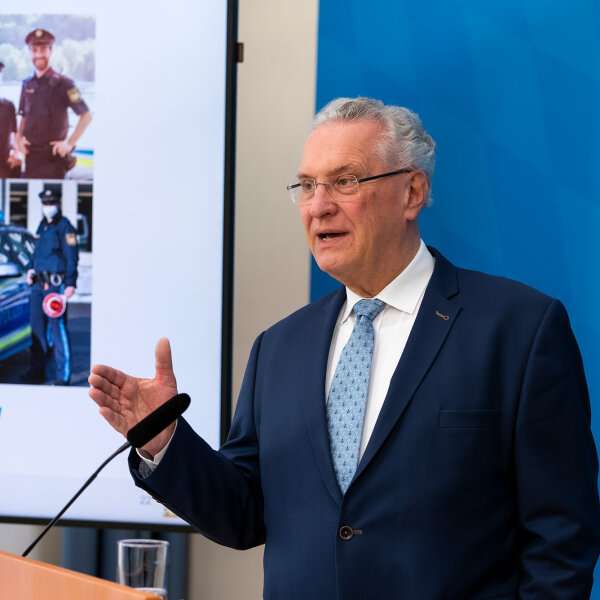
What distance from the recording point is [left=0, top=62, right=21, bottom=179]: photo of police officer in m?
2.51

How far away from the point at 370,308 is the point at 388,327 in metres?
0.06

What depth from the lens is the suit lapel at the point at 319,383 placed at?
1661 millimetres

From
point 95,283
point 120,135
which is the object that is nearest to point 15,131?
point 120,135

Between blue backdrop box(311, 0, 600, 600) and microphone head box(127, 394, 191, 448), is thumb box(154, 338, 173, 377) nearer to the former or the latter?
microphone head box(127, 394, 191, 448)

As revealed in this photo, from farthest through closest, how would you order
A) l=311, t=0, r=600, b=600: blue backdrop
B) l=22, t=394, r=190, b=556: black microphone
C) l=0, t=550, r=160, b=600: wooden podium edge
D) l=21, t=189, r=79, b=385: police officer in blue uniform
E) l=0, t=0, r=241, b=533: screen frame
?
l=21, t=189, r=79, b=385: police officer in blue uniform, l=0, t=0, r=241, b=533: screen frame, l=311, t=0, r=600, b=600: blue backdrop, l=22, t=394, r=190, b=556: black microphone, l=0, t=550, r=160, b=600: wooden podium edge

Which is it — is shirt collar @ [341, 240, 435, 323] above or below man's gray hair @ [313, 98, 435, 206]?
below

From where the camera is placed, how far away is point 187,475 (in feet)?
5.59

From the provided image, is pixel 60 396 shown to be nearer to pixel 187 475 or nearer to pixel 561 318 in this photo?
pixel 187 475

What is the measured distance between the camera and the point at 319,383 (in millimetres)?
1757

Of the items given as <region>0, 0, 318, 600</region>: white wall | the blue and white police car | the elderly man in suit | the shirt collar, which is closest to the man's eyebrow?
the elderly man in suit

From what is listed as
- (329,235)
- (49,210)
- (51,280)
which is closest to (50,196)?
(49,210)

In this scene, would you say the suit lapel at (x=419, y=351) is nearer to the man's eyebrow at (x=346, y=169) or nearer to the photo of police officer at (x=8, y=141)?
the man's eyebrow at (x=346, y=169)

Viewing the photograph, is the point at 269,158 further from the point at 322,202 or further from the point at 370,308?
the point at 370,308

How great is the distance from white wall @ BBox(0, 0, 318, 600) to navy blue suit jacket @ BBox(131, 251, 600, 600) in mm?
916
